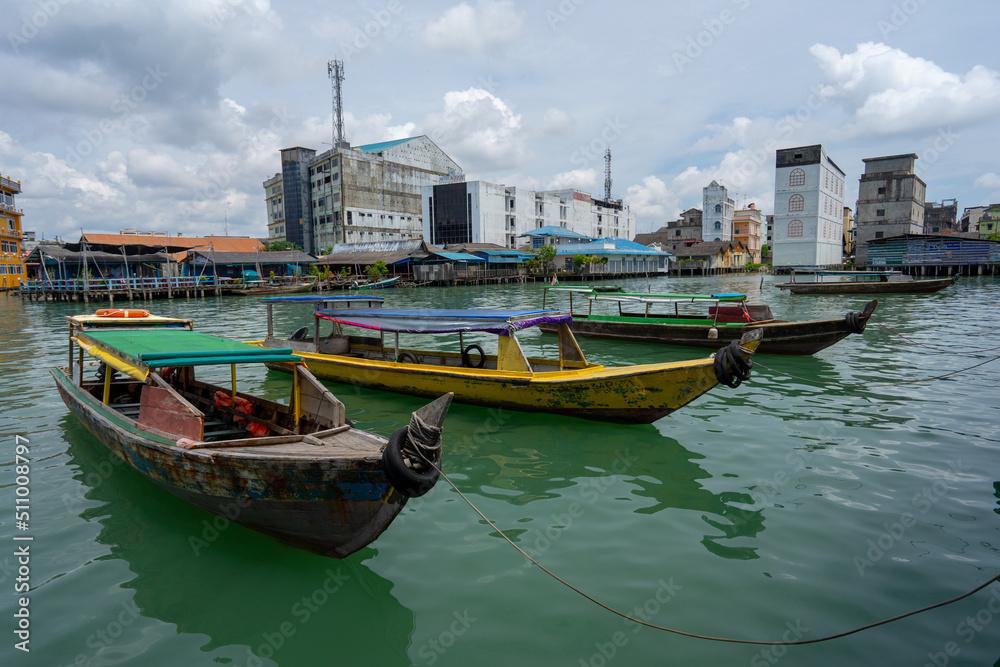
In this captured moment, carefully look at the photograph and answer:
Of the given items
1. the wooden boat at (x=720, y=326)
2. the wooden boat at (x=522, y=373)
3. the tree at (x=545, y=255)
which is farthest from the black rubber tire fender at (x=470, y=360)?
the tree at (x=545, y=255)

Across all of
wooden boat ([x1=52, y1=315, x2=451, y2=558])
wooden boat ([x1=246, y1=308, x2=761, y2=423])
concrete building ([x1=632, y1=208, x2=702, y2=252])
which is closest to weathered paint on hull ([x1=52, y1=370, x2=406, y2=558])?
wooden boat ([x1=52, y1=315, x2=451, y2=558])

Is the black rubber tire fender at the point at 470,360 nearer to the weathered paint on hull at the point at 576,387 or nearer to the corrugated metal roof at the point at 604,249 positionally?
the weathered paint on hull at the point at 576,387

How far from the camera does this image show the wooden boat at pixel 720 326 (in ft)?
41.8

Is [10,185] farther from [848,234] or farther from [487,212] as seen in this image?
[848,234]

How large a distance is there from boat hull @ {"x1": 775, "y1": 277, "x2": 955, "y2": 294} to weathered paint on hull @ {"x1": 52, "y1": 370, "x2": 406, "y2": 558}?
33.5 metres

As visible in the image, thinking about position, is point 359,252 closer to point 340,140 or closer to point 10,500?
point 340,140

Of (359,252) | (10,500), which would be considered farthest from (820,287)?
(359,252)

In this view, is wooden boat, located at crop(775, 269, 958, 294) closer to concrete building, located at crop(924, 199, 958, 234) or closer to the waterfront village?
the waterfront village

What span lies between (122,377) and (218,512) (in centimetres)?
558

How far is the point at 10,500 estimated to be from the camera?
583cm

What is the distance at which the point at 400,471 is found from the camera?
3.64 metres

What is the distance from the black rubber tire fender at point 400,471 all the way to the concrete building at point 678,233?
92.3 metres

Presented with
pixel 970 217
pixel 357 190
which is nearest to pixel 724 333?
pixel 357 190

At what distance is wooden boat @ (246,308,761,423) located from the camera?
7.08m
